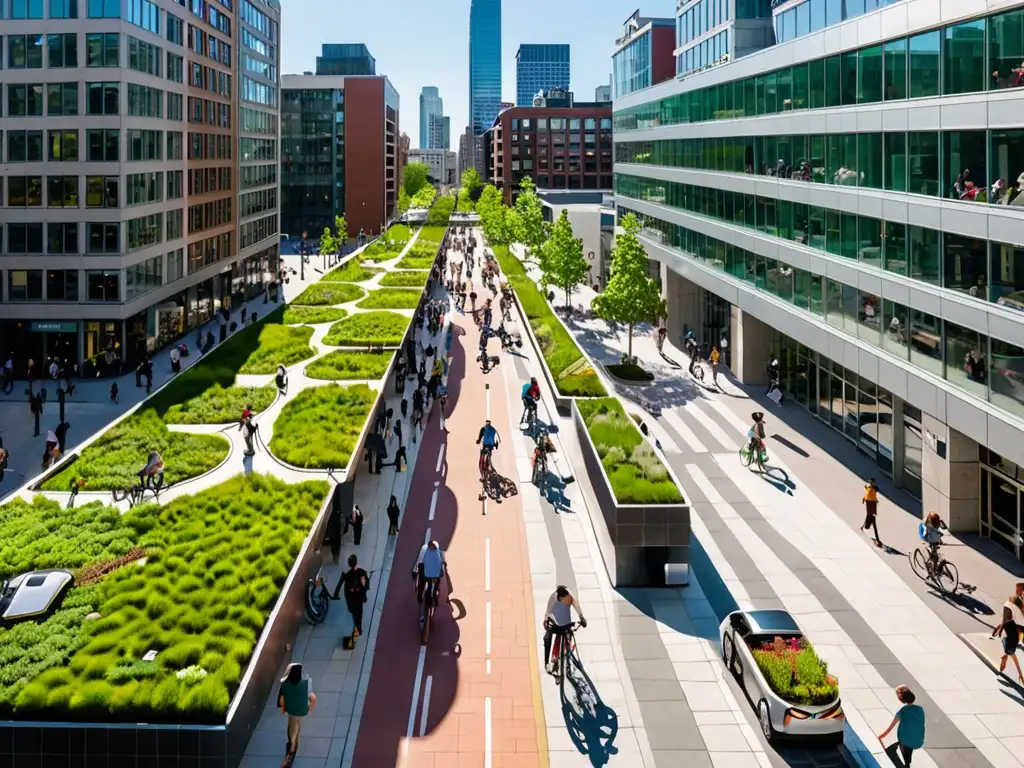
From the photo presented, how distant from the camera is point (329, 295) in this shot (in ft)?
199

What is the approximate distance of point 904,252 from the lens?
91.5 feet

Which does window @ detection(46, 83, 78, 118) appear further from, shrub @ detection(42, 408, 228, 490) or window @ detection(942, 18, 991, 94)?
window @ detection(942, 18, 991, 94)

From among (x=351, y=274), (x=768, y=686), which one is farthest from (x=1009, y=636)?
(x=351, y=274)

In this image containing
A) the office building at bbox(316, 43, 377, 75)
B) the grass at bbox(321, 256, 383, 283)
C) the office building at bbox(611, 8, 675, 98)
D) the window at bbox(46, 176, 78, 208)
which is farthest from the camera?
the office building at bbox(316, 43, 377, 75)

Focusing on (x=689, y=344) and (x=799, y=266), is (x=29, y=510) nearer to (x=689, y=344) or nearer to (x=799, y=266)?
(x=799, y=266)

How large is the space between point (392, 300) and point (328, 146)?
9180 centimetres

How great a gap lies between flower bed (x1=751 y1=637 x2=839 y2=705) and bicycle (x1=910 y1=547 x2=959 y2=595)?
24.8 ft

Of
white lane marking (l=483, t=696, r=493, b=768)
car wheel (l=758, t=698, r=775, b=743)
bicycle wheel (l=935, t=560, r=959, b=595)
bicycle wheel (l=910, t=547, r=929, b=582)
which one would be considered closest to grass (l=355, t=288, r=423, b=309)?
bicycle wheel (l=910, t=547, r=929, b=582)

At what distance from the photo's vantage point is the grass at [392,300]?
182ft

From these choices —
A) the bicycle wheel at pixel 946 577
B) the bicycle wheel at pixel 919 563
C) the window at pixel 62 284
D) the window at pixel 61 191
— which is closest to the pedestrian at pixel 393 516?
the bicycle wheel at pixel 919 563

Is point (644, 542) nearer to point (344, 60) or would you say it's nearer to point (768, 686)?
point (768, 686)

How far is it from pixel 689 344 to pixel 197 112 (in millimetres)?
39377

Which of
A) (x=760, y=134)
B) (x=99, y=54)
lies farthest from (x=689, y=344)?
(x=99, y=54)

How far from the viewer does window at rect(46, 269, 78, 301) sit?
4812cm
